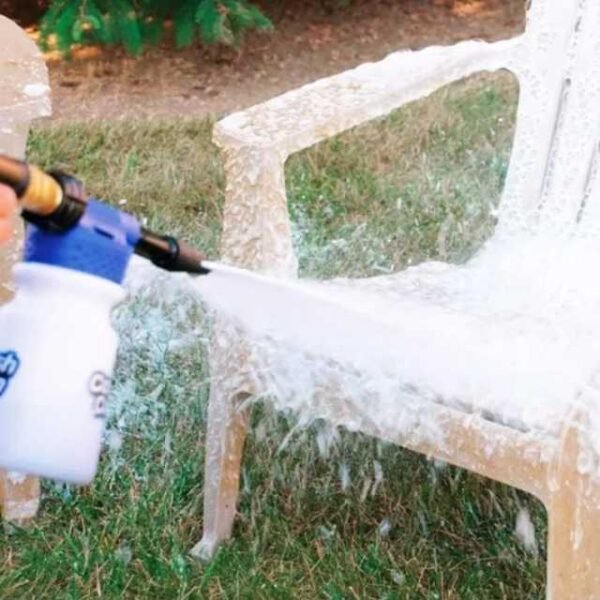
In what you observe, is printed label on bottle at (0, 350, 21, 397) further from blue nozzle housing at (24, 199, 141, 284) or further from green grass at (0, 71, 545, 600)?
green grass at (0, 71, 545, 600)

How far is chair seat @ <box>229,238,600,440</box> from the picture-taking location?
1541 millimetres

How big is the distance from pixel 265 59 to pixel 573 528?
10.3 ft

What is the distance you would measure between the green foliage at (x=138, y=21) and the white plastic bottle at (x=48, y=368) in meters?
2.78

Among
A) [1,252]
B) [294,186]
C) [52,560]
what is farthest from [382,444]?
[294,186]

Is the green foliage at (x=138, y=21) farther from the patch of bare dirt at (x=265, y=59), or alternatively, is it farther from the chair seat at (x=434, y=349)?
the chair seat at (x=434, y=349)

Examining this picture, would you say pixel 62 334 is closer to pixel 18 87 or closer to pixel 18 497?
pixel 18 87

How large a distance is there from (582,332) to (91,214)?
878mm

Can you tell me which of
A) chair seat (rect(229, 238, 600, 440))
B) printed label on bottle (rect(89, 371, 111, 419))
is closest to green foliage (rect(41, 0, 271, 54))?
chair seat (rect(229, 238, 600, 440))

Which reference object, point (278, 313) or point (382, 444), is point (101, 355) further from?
point (382, 444)

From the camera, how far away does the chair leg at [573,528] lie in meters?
1.42

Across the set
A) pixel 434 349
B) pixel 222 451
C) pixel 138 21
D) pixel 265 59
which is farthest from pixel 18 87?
pixel 265 59

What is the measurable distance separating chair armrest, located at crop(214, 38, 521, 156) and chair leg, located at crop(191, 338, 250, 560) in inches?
11.9

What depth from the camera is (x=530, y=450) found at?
4.86 feet

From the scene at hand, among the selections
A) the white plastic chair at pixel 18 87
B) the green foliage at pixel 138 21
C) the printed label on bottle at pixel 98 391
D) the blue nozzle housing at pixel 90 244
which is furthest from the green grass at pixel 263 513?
the green foliage at pixel 138 21
